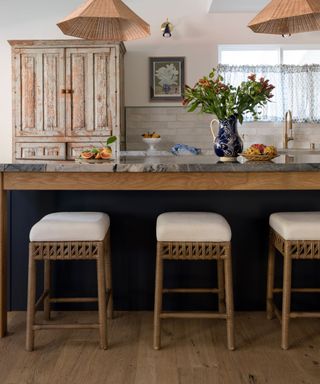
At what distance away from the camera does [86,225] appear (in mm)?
2275

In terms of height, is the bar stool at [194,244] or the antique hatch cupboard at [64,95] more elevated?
the antique hatch cupboard at [64,95]

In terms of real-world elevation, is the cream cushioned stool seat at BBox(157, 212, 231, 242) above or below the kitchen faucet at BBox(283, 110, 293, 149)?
below

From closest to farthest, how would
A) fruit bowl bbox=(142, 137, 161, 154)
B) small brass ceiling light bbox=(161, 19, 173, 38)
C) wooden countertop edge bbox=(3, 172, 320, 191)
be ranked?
1. wooden countertop edge bbox=(3, 172, 320, 191)
2. fruit bowl bbox=(142, 137, 161, 154)
3. small brass ceiling light bbox=(161, 19, 173, 38)

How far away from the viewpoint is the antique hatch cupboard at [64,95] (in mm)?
4828

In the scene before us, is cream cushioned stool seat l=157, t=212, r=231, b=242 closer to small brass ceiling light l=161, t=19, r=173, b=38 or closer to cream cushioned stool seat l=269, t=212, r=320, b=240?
cream cushioned stool seat l=269, t=212, r=320, b=240

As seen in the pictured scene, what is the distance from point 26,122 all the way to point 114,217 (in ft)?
8.50

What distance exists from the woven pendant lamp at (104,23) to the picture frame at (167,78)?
246cm

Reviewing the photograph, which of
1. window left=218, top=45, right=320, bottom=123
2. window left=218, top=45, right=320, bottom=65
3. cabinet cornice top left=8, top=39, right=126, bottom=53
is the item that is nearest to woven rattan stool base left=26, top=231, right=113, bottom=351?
cabinet cornice top left=8, top=39, right=126, bottom=53

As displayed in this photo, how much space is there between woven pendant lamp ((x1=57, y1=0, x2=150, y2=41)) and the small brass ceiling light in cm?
244

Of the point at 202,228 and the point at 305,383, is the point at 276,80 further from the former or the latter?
the point at 305,383

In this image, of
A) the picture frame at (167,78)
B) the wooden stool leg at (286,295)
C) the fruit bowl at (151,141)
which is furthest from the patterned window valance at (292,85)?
the wooden stool leg at (286,295)

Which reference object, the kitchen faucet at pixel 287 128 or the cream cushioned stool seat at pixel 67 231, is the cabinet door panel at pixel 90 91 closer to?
the kitchen faucet at pixel 287 128

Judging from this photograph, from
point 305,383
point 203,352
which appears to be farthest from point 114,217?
point 305,383

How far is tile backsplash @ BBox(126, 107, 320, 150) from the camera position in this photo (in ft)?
17.8
